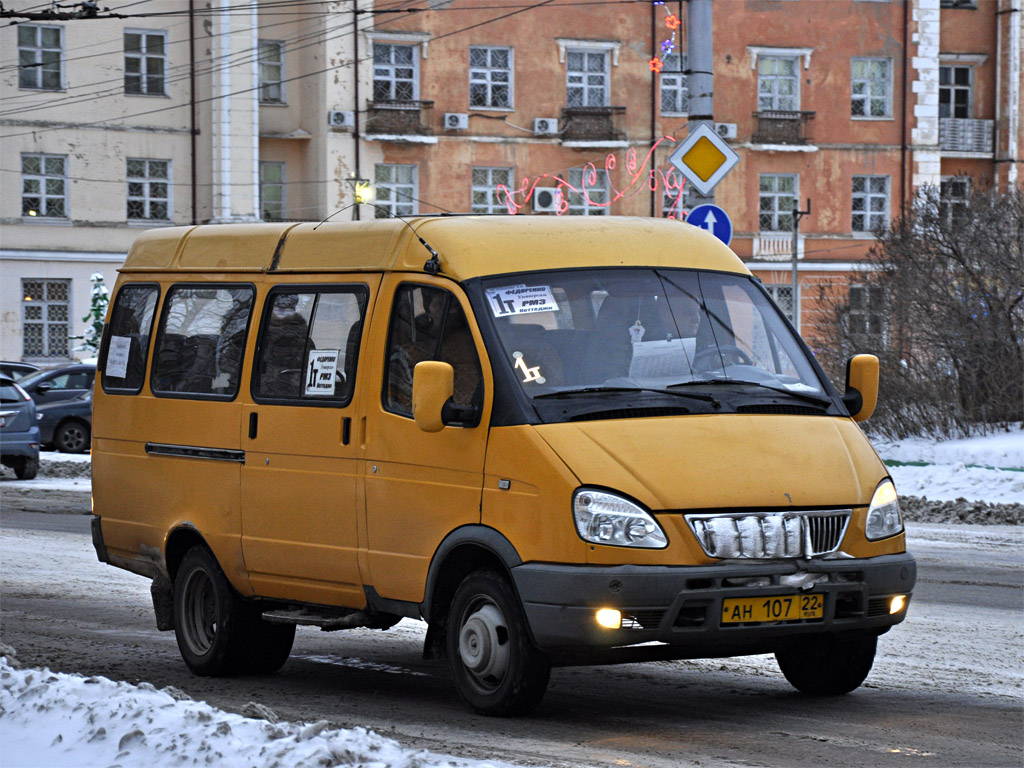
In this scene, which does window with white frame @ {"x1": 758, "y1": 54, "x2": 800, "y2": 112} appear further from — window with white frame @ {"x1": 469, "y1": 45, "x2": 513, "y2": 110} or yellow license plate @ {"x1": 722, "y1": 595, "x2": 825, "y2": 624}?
yellow license plate @ {"x1": 722, "y1": 595, "x2": 825, "y2": 624}

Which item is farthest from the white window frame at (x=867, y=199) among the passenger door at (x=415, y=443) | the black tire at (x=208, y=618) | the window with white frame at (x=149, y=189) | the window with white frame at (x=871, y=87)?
the passenger door at (x=415, y=443)

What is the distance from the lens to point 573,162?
54312 millimetres

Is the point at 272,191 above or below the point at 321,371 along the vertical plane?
above

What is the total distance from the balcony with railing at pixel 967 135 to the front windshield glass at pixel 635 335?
5272 cm

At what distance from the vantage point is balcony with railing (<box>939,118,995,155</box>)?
5909cm

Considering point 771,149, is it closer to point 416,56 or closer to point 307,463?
point 416,56

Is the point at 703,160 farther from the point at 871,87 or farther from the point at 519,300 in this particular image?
the point at 871,87

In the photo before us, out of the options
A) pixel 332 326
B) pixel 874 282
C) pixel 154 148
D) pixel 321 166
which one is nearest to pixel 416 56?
pixel 321 166

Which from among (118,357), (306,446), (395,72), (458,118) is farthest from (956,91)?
(306,446)

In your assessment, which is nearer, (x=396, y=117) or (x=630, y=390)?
(x=630, y=390)

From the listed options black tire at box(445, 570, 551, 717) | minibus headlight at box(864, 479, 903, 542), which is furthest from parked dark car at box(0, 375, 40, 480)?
minibus headlight at box(864, 479, 903, 542)

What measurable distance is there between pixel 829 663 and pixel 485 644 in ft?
5.70

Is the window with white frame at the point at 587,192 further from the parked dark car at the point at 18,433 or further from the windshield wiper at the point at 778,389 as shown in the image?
the windshield wiper at the point at 778,389

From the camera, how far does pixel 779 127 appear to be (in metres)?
55.5
